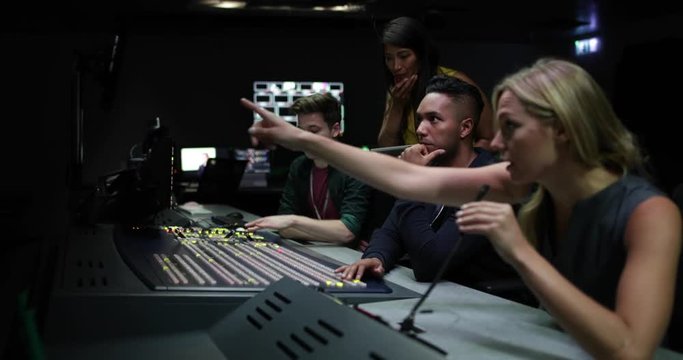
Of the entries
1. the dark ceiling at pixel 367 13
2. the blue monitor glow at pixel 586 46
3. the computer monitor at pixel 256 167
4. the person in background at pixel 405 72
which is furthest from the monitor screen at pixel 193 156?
the blue monitor glow at pixel 586 46

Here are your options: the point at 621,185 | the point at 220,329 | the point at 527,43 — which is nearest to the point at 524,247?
the point at 621,185

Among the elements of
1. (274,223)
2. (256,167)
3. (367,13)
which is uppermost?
(367,13)

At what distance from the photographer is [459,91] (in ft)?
6.92

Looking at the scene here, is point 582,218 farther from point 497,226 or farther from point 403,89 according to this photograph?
point 403,89

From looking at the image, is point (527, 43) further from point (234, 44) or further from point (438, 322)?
point (438, 322)

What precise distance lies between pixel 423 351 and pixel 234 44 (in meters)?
6.14

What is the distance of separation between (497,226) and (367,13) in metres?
5.08

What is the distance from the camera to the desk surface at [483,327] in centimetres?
109

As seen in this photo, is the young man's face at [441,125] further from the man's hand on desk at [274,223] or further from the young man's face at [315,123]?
the young man's face at [315,123]

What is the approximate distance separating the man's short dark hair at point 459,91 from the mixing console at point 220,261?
63cm

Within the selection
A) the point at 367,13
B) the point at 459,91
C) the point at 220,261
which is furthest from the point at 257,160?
the point at 220,261

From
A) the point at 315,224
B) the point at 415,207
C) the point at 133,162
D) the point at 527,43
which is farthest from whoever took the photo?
the point at 527,43

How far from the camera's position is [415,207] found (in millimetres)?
1927

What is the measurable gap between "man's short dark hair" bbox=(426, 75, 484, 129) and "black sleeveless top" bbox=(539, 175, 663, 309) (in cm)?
99
